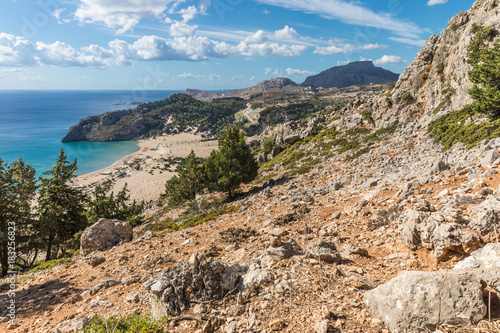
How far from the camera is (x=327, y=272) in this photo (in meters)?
6.41

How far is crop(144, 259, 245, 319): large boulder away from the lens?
570cm

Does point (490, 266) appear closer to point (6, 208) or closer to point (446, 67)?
point (6, 208)

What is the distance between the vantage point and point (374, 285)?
5773mm

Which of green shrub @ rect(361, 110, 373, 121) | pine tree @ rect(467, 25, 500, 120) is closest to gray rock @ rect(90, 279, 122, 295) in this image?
pine tree @ rect(467, 25, 500, 120)

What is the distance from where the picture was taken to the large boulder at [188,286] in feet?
18.7

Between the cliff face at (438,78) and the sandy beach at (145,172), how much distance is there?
183 feet

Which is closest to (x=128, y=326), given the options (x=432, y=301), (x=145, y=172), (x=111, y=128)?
(x=432, y=301)

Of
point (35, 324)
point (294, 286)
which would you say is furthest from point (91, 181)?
point (294, 286)

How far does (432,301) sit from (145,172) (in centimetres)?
9077

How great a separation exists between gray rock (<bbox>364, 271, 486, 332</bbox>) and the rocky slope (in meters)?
0.02

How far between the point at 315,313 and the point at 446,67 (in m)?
40.7

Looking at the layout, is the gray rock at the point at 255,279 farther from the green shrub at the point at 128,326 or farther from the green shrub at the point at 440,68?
the green shrub at the point at 440,68

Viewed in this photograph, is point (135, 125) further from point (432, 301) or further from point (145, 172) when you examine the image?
point (432, 301)

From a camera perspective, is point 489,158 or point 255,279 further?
point 489,158
